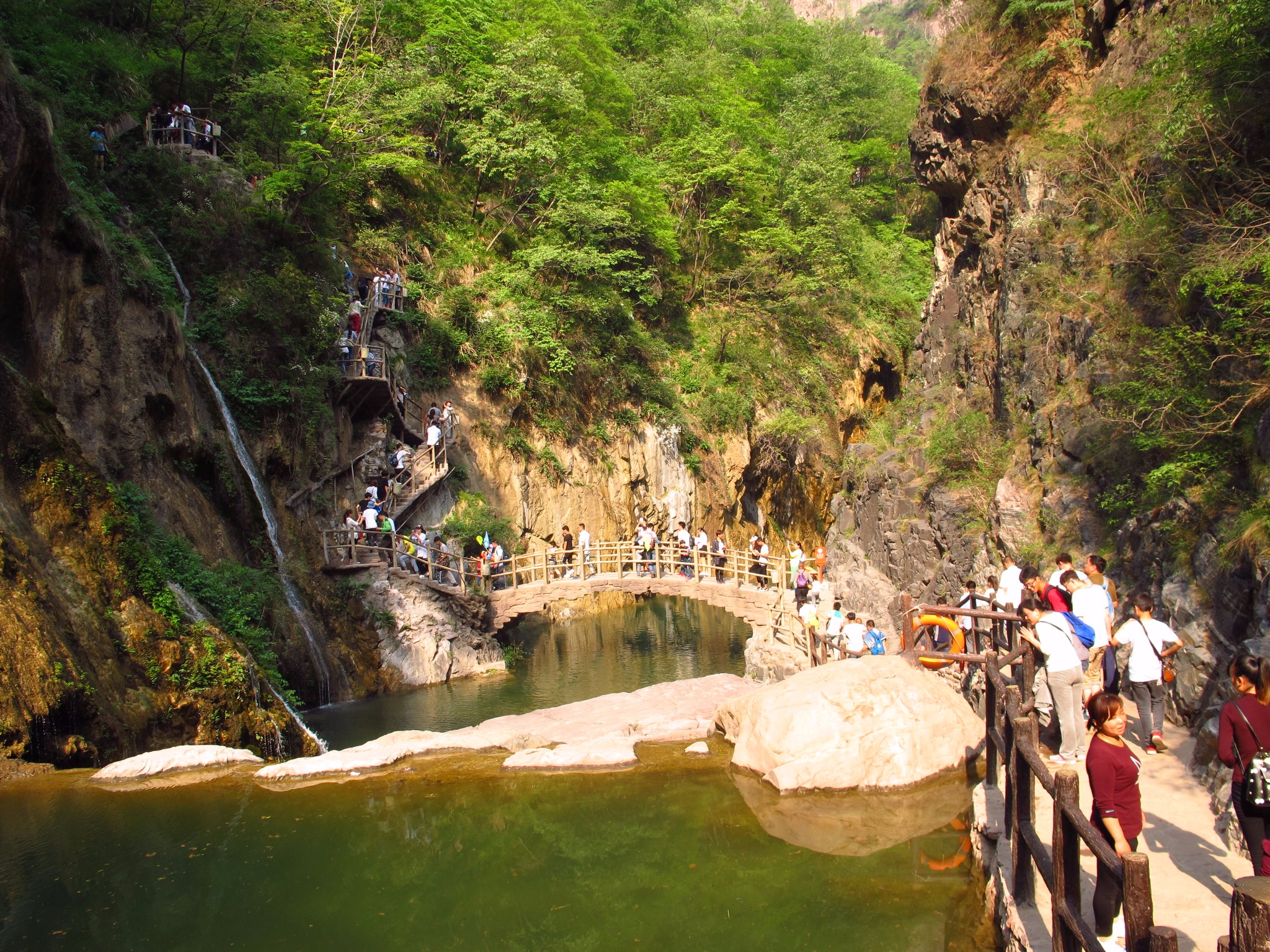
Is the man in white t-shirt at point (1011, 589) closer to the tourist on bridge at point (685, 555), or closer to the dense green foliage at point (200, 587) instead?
the dense green foliage at point (200, 587)

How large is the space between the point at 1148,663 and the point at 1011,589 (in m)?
3.53

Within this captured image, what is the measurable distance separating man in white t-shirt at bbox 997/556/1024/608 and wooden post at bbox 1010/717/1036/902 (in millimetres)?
5331

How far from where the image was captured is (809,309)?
38031 millimetres

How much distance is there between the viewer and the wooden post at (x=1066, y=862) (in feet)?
16.5

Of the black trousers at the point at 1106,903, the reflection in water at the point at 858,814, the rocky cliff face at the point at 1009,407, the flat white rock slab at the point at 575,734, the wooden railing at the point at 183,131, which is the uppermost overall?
the wooden railing at the point at 183,131

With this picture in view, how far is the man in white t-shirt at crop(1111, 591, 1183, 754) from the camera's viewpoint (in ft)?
26.3

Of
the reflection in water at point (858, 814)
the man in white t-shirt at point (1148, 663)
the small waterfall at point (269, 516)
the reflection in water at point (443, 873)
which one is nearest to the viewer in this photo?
the reflection in water at point (443, 873)

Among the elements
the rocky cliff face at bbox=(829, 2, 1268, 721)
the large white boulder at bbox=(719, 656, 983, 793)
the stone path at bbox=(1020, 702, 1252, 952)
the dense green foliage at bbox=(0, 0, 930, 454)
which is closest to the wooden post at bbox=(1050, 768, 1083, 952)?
the stone path at bbox=(1020, 702, 1252, 952)

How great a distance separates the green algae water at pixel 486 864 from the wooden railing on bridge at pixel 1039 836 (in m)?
1.14

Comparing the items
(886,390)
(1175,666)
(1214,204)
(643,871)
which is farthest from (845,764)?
(886,390)

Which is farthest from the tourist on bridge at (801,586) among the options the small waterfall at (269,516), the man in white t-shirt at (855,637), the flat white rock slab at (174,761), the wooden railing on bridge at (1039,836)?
the flat white rock slab at (174,761)

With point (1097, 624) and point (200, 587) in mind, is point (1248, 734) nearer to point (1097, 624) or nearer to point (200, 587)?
point (1097, 624)

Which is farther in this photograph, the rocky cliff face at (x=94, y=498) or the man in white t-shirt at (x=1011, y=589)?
the man in white t-shirt at (x=1011, y=589)

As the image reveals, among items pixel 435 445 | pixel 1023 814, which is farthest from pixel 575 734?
pixel 435 445
